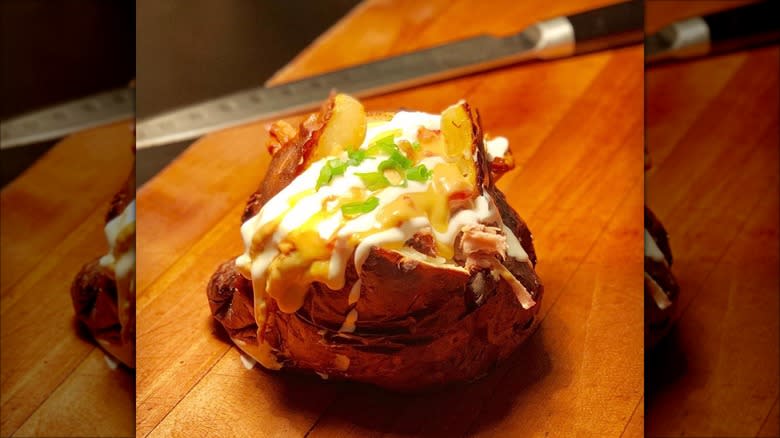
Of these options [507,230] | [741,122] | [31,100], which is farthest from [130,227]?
[741,122]

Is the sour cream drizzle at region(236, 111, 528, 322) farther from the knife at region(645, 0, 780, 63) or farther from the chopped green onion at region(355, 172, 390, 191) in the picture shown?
the knife at region(645, 0, 780, 63)

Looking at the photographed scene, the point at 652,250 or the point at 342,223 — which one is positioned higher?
the point at 342,223

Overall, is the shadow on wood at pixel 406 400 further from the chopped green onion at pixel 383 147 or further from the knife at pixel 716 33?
the knife at pixel 716 33

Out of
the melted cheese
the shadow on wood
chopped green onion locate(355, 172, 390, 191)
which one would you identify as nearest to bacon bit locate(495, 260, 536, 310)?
the melted cheese

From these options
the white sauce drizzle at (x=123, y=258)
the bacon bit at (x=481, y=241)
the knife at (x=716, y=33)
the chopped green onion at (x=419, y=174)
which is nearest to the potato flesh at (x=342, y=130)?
the chopped green onion at (x=419, y=174)

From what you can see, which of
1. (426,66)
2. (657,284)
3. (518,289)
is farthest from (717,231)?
(518,289)

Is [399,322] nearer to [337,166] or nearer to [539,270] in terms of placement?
[337,166]
